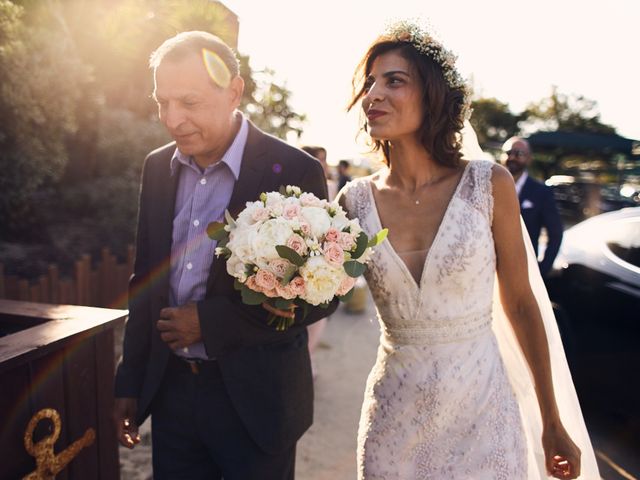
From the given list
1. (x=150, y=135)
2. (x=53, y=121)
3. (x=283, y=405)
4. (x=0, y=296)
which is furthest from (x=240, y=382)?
(x=150, y=135)

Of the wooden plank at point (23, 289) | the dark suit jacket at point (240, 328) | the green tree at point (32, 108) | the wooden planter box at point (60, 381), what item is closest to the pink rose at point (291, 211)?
the dark suit jacket at point (240, 328)

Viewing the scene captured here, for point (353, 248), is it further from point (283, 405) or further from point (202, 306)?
point (283, 405)

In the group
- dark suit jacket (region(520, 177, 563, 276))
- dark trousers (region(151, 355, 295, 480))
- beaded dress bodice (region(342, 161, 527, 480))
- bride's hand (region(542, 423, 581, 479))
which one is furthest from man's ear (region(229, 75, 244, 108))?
dark suit jacket (region(520, 177, 563, 276))

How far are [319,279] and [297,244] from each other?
0.12 metres

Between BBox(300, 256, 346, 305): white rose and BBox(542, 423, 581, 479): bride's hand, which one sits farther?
BBox(542, 423, 581, 479): bride's hand

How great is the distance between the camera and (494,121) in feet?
127

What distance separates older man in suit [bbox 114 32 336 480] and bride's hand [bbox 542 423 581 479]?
0.94 metres

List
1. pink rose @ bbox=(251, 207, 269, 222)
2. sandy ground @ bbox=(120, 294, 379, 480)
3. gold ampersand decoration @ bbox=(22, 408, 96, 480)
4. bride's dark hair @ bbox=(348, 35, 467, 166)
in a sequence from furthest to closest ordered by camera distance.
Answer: sandy ground @ bbox=(120, 294, 379, 480)
bride's dark hair @ bbox=(348, 35, 467, 166)
gold ampersand decoration @ bbox=(22, 408, 96, 480)
pink rose @ bbox=(251, 207, 269, 222)

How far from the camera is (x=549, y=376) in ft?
6.68

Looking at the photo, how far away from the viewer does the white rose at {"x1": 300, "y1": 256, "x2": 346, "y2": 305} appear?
1505 millimetres

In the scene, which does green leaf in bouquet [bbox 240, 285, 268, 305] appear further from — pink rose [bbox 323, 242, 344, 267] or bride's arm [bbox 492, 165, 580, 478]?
bride's arm [bbox 492, 165, 580, 478]

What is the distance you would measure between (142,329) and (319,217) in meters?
1.10

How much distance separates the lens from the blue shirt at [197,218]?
2.07 metres

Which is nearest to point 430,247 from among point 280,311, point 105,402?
point 280,311
